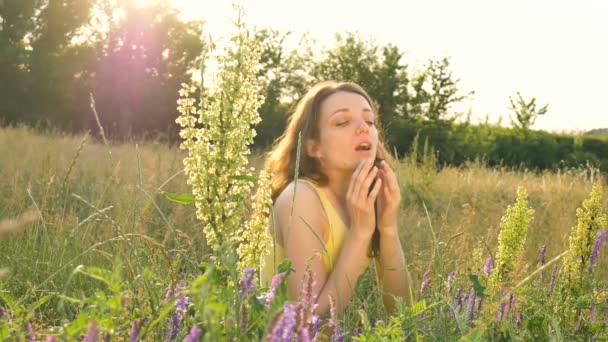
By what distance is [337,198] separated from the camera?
3.96 metres

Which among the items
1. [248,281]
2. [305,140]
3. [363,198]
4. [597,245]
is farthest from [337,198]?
[248,281]

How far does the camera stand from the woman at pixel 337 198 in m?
3.29

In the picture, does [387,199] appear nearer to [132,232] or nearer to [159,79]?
[132,232]

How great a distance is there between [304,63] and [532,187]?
16215 mm

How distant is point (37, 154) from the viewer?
9547 mm

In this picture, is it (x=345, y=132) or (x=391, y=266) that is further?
(x=345, y=132)

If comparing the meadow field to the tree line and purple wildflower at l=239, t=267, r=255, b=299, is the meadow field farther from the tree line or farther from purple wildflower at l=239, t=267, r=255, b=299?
the tree line

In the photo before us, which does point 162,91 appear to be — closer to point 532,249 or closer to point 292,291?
point 532,249

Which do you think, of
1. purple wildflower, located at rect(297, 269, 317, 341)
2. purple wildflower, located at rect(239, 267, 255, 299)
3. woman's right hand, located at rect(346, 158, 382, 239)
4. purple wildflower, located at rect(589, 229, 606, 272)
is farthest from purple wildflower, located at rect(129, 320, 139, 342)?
woman's right hand, located at rect(346, 158, 382, 239)

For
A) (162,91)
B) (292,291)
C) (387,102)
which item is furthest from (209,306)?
(162,91)

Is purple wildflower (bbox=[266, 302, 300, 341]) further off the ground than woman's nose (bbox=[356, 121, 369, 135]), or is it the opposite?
woman's nose (bbox=[356, 121, 369, 135])

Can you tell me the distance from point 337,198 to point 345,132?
44cm

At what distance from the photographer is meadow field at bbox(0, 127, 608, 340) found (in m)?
1.59

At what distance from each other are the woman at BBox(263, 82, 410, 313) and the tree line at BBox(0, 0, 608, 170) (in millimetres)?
18490
